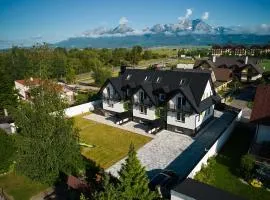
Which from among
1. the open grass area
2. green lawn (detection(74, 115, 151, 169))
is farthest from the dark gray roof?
the open grass area

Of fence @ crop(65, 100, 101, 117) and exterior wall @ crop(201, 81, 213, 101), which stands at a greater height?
exterior wall @ crop(201, 81, 213, 101)

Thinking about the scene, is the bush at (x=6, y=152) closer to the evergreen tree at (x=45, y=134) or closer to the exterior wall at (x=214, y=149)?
the evergreen tree at (x=45, y=134)

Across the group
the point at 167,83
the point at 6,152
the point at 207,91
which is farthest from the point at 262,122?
the point at 6,152

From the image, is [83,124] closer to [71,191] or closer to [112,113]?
[112,113]

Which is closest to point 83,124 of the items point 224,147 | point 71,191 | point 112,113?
point 112,113

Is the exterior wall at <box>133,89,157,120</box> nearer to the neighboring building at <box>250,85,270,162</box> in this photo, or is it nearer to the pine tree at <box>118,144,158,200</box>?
the neighboring building at <box>250,85,270,162</box>

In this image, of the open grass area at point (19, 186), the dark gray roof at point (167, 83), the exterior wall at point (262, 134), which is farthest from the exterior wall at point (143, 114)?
the open grass area at point (19, 186)

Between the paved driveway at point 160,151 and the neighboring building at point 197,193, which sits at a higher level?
the neighboring building at point 197,193

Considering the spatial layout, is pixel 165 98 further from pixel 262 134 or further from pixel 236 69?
pixel 236 69
